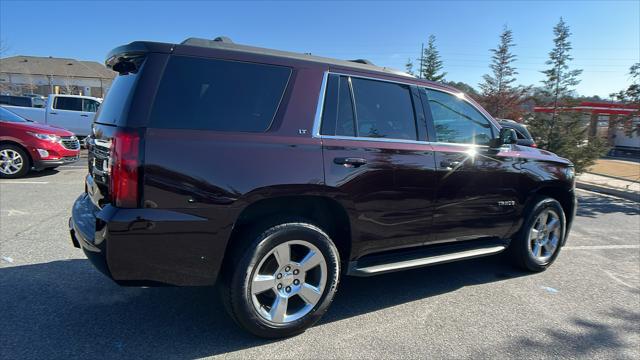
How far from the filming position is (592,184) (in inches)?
491

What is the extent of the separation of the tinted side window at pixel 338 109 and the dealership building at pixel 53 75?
218 ft

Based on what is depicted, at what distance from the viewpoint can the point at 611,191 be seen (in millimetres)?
11359

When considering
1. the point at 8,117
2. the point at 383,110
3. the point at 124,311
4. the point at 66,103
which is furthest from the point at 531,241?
the point at 66,103

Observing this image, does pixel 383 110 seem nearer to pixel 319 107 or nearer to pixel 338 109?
pixel 338 109

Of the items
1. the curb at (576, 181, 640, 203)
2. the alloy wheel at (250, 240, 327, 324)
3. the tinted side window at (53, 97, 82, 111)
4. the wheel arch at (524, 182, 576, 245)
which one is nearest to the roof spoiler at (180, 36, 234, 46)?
the alloy wheel at (250, 240, 327, 324)

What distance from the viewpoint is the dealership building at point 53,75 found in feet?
202

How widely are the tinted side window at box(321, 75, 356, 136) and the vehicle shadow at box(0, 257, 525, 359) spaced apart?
150cm

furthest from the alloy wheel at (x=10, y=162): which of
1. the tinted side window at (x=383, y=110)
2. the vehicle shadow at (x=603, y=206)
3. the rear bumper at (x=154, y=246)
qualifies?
the vehicle shadow at (x=603, y=206)

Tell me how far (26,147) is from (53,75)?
216 ft

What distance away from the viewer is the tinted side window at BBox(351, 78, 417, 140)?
131 inches

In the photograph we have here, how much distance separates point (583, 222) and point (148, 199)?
24.8 feet

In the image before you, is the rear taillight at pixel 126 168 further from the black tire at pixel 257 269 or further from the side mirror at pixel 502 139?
the side mirror at pixel 502 139

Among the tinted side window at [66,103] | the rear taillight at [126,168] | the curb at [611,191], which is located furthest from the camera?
the tinted side window at [66,103]

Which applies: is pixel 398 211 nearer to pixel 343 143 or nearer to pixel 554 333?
pixel 343 143
